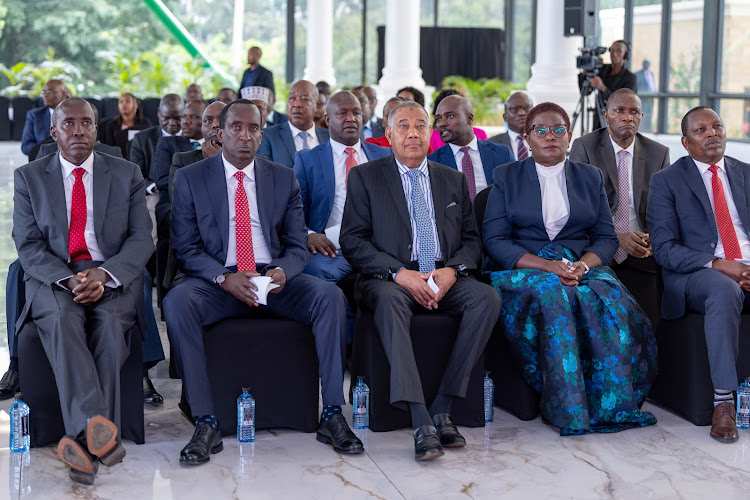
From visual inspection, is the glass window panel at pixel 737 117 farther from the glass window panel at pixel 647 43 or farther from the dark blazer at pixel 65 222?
the dark blazer at pixel 65 222

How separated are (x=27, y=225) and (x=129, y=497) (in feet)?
4.28

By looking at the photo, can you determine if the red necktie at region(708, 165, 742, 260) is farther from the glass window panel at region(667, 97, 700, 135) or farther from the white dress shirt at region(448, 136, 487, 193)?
the glass window panel at region(667, 97, 700, 135)

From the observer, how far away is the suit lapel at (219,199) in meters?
4.29

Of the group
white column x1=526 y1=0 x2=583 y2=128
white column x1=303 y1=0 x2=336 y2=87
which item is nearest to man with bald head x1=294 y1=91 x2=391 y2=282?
white column x1=526 y1=0 x2=583 y2=128

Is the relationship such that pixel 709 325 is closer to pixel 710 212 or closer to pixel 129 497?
pixel 710 212

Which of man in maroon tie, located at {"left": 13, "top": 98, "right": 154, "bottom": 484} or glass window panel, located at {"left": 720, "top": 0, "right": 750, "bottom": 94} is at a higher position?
glass window panel, located at {"left": 720, "top": 0, "right": 750, "bottom": 94}

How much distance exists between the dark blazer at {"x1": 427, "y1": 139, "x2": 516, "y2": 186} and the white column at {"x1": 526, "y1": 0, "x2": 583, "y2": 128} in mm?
6566

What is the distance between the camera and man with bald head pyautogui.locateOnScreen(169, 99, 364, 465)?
396 centimetres

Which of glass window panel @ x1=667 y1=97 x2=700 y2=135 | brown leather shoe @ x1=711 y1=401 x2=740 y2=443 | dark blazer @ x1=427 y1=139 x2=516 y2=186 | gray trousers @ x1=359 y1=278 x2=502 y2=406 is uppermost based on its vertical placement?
glass window panel @ x1=667 y1=97 x2=700 y2=135

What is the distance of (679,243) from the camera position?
4633mm

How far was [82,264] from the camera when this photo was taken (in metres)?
4.06

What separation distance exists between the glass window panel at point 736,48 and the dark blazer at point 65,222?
10013mm

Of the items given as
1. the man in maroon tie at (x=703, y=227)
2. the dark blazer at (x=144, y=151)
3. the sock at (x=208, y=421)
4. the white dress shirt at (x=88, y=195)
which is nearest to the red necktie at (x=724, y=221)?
the man in maroon tie at (x=703, y=227)

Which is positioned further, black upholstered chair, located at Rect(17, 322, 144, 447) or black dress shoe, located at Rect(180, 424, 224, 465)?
black upholstered chair, located at Rect(17, 322, 144, 447)
